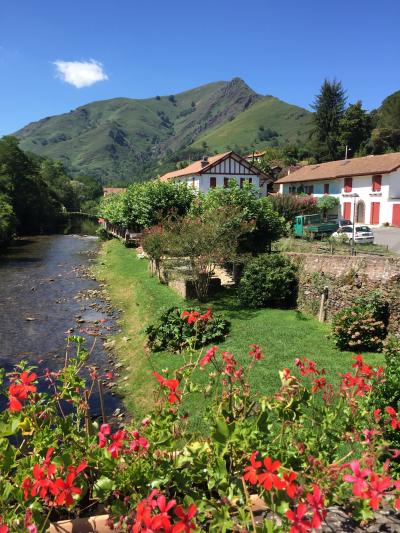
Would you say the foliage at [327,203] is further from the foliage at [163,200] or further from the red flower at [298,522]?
the red flower at [298,522]

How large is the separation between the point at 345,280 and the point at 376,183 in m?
32.9

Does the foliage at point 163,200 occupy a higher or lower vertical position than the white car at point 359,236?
higher

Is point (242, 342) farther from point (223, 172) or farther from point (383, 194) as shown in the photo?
point (223, 172)

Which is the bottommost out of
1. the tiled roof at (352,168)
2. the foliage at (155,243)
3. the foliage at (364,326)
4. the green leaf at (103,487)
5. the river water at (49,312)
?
the river water at (49,312)

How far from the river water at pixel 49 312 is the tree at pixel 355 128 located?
54.6 m

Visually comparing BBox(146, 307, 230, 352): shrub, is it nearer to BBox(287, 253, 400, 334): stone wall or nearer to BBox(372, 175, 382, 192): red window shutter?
BBox(287, 253, 400, 334): stone wall

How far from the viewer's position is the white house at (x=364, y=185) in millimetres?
41000

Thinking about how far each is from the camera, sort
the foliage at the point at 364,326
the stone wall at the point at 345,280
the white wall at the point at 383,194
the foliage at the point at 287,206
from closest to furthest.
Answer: the foliage at the point at 364,326 < the stone wall at the point at 345,280 < the foliage at the point at 287,206 < the white wall at the point at 383,194

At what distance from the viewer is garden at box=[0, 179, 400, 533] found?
2.85 m

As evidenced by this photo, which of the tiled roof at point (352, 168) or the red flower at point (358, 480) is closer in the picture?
the red flower at point (358, 480)

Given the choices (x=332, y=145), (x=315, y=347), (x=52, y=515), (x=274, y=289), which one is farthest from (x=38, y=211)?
(x=52, y=515)

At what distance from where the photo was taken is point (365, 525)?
11.7ft

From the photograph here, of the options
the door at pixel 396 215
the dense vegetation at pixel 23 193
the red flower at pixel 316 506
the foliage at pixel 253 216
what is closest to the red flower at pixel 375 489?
the red flower at pixel 316 506

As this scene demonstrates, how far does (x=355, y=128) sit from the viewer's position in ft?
241
